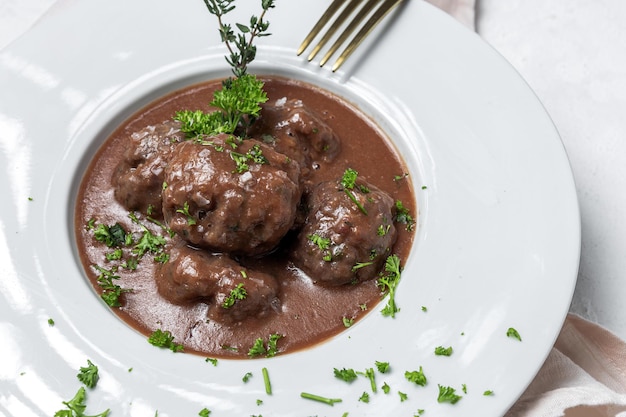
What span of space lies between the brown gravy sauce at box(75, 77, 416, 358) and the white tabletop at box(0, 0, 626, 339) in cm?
179

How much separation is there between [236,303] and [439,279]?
1.47 meters

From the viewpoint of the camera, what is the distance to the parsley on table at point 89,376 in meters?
5.10

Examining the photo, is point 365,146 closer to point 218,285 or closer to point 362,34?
point 362,34

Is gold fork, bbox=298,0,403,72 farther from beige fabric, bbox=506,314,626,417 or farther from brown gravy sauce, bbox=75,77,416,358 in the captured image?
beige fabric, bbox=506,314,626,417

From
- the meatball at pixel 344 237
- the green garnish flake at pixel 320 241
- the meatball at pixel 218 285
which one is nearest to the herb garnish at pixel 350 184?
the meatball at pixel 344 237

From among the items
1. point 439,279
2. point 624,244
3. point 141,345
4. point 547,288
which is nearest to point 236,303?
point 141,345

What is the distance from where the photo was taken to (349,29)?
21.7 ft

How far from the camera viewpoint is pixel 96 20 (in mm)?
6793

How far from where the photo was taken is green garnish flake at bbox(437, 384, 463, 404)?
16.3 ft

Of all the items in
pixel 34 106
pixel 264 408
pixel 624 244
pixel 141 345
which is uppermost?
pixel 34 106


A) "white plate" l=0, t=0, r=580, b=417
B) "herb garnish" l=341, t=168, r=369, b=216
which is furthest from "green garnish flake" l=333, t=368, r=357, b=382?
"herb garnish" l=341, t=168, r=369, b=216

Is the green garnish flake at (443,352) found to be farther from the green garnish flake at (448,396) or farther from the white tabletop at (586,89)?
the white tabletop at (586,89)

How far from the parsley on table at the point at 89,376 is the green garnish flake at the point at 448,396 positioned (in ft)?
7.33

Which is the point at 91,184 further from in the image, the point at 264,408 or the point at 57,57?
the point at 264,408
